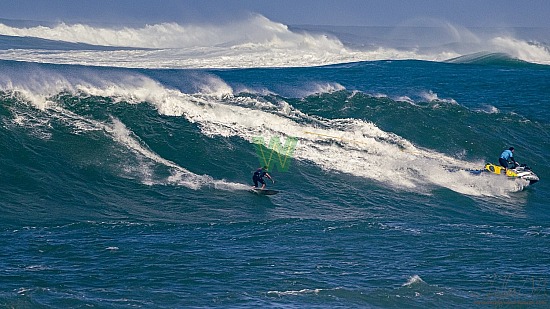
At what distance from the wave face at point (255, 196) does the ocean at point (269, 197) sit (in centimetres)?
7

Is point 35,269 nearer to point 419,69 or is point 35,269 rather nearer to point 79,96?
point 79,96

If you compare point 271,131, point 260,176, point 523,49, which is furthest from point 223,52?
point 260,176

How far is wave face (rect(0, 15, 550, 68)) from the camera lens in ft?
173

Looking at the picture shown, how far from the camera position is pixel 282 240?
60.2 feet

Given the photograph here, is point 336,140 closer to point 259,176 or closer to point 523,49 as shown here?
point 259,176

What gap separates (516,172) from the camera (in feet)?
82.9

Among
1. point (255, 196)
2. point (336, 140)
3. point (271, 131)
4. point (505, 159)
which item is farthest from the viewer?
point (271, 131)

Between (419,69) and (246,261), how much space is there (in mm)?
33622

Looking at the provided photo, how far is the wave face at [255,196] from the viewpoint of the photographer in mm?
15352

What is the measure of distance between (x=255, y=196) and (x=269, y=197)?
1.40ft

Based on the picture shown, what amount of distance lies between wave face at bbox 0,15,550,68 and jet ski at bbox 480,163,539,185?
85.1 feet

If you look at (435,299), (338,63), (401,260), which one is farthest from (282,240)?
(338,63)

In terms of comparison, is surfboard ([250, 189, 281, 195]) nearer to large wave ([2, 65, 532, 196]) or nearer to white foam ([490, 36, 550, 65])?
large wave ([2, 65, 532, 196])

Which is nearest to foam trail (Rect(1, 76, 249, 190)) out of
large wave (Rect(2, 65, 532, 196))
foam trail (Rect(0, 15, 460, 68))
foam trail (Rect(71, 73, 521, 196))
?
large wave (Rect(2, 65, 532, 196))
